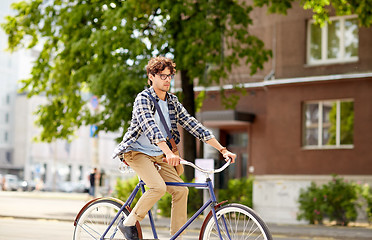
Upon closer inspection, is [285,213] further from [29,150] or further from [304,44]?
[29,150]

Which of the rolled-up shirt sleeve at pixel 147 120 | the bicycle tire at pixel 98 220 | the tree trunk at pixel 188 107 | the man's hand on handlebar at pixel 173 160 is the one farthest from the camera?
the tree trunk at pixel 188 107

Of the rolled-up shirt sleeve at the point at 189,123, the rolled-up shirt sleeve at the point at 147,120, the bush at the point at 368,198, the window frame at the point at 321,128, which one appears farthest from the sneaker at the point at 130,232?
the window frame at the point at 321,128

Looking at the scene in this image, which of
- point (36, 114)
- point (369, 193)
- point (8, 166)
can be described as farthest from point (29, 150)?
point (369, 193)

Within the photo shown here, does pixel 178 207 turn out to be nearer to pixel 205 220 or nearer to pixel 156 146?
pixel 205 220

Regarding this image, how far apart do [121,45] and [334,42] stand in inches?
333

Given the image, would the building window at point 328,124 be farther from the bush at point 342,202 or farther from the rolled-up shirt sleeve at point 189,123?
the rolled-up shirt sleeve at point 189,123

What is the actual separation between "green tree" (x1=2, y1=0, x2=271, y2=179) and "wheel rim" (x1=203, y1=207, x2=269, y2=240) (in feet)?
42.6

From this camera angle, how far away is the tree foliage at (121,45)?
1881cm

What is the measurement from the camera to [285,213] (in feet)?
67.0

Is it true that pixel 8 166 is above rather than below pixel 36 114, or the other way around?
below

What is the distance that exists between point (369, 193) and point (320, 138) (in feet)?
17.5

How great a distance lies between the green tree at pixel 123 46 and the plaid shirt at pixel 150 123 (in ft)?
40.4

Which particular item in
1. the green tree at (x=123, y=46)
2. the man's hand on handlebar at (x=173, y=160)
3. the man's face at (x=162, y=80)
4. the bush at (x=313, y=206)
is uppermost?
the green tree at (x=123, y=46)

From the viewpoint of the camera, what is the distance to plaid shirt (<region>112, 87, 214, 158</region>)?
5.93 m
